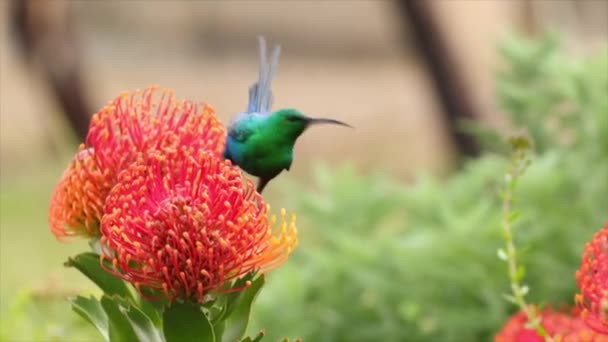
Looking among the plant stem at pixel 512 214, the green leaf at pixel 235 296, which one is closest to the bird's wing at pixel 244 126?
the green leaf at pixel 235 296

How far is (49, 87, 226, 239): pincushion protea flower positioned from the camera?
1.24 m

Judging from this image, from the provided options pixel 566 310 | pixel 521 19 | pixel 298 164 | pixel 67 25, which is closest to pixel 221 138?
pixel 566 310

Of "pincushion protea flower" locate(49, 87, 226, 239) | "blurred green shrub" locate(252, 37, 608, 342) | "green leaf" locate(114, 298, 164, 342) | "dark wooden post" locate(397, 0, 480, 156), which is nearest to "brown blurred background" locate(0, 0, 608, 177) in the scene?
"dark wooden post" locate(397, 0, 480, 156)

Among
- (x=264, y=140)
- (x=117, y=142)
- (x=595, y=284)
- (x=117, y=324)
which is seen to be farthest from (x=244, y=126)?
(x=595, y=284)

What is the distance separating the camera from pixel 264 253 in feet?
3.86

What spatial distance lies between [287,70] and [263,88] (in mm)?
8276

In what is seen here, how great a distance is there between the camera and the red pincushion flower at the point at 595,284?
44.9 inches

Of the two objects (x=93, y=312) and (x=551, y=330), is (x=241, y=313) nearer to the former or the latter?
(x=93, y=312)

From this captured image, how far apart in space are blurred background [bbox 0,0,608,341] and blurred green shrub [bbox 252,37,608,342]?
1718mm

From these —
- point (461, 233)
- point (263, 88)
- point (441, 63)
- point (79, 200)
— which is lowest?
point (441, 63)

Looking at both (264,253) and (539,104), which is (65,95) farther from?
(264,253)

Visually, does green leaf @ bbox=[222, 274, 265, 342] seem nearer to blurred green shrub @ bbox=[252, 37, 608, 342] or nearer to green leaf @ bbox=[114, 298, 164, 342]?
green leaf @ bbox=[114, 298, 164, 342]

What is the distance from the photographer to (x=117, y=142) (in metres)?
1.25

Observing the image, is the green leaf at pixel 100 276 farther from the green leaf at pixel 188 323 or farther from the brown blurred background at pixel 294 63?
the brown blurred background at pixel 294 63
